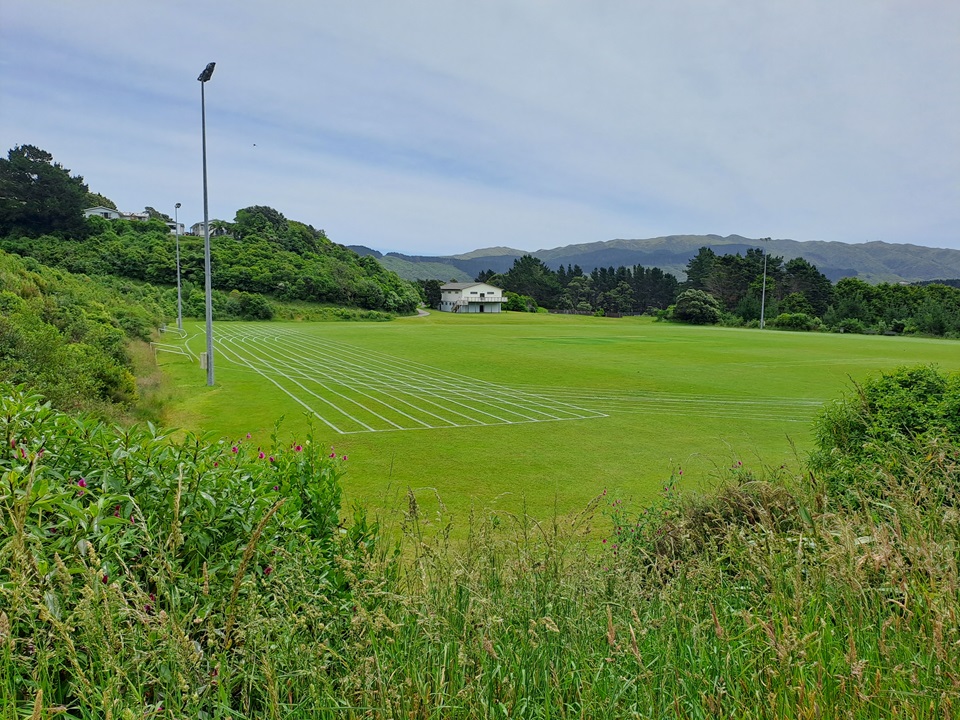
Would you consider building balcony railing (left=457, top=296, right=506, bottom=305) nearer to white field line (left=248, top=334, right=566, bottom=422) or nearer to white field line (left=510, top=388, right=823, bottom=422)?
white field line (left=248, top=334, right=566, bottom=422)

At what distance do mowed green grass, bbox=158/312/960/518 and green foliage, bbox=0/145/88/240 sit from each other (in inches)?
2887

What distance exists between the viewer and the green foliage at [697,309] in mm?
85844

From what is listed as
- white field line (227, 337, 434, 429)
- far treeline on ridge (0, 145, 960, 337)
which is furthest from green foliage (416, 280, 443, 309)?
white field line (227, 337, 434, 429)

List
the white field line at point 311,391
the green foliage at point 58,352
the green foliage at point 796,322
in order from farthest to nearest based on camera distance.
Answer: the green foliage at point 796,322
the white field line at point 311,391
the green foliage at point 58,352

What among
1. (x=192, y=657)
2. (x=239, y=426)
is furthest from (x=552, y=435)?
(x=192, y=657)

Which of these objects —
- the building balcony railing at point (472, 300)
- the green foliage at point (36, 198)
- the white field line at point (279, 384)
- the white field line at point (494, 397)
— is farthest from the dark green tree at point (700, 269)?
the green foliage at point (36, 198)

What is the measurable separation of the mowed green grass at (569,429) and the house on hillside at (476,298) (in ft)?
269

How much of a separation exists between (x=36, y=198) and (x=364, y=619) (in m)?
104

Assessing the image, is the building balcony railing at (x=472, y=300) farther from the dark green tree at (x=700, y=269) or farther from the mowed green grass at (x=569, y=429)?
the mowed green grass at (x=569, y=429)

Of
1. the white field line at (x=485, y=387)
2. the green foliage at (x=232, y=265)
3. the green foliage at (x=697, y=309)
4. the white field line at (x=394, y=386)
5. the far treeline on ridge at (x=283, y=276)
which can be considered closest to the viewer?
the white field line at (x=394, y=386)

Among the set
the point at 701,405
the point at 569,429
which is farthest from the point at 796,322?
the point at 569,429

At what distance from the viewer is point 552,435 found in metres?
13.5

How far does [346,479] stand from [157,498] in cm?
737

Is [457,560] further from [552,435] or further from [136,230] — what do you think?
[136,230]
